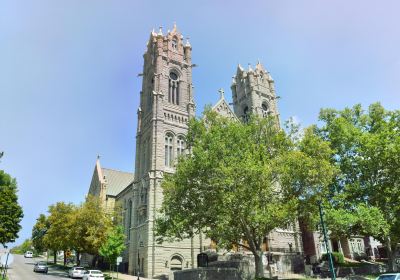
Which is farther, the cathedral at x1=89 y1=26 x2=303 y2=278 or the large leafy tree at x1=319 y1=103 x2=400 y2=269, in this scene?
the cathedral at x1=89 y1=26 x2=303 y2=278

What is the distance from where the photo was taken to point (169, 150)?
4844cm

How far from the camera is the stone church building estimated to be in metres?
42.6

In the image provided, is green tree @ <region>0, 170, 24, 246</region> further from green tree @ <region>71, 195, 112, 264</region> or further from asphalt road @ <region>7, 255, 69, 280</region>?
green tree @ <region>71, 195, 112, 264</region>

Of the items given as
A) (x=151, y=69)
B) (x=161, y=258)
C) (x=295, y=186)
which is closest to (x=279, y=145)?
(x=295, y=186)

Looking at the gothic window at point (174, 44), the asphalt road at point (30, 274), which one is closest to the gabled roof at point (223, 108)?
the gothic window at point (174, 44)

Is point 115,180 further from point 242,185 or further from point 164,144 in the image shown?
point 242,185

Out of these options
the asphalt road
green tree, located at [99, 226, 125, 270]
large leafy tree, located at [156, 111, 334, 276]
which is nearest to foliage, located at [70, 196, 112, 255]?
green tree, located at [99, 226, 125, 270]

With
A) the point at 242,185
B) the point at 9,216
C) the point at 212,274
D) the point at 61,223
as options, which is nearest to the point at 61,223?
the point at 61,223

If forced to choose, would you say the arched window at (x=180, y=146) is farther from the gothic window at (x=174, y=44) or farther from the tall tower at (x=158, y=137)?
the gothic window at (x=174, y=44)

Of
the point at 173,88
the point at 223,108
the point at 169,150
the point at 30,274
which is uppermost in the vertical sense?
the point at 173,88

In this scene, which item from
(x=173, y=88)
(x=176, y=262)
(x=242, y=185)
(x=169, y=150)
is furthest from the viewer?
(x=173, y=88)

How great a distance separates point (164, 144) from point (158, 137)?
134 centimetres

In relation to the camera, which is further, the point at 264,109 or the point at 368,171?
the point at 264,109

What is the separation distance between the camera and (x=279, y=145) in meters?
31.8
